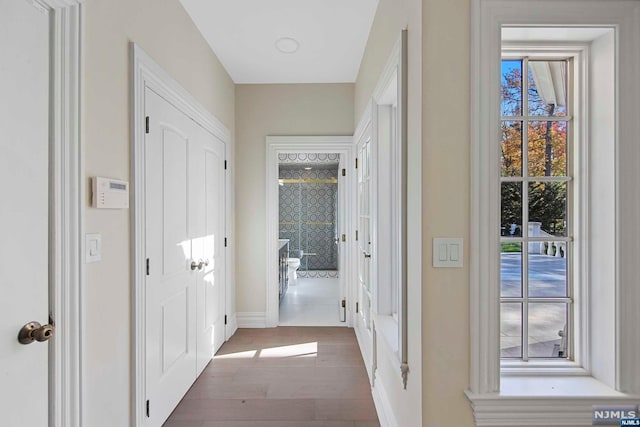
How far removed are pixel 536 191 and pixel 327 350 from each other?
233 centimetres

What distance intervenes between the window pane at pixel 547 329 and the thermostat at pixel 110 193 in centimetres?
189

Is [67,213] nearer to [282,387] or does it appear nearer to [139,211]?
[139,211]

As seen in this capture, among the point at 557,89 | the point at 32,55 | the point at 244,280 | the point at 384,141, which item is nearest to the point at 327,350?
the point at 244,280

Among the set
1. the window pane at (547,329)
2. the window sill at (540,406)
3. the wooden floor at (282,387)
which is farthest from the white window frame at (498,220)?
the wooden floor at (282,387)

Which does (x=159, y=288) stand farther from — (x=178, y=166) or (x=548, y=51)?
(x=548, y=51)

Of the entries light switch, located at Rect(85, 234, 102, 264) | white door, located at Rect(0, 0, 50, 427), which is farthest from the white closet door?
white door, located at Rect(0, 0, 50, 427)

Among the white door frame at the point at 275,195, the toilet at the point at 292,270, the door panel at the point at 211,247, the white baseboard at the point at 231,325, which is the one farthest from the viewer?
the toilet at the point at 292,270

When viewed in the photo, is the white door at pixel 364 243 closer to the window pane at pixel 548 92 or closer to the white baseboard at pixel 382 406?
the white baseboard at pixel 382 406

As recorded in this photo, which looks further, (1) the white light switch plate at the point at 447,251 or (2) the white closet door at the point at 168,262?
(2) the white closet door at the point at 168,262

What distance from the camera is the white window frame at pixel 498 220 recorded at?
1.26m

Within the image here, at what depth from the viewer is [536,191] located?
1.42 meters

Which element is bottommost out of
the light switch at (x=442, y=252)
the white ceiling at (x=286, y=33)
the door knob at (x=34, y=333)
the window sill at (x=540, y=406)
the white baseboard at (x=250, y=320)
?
the white baseboard at (x=250, y=320)

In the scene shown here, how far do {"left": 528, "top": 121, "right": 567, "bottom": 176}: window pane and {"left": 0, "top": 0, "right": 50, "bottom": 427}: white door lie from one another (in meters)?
1.89

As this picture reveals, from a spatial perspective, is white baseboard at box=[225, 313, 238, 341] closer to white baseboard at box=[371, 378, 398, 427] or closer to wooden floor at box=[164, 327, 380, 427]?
wooden floor at box=[164, 327, 380, 427]
